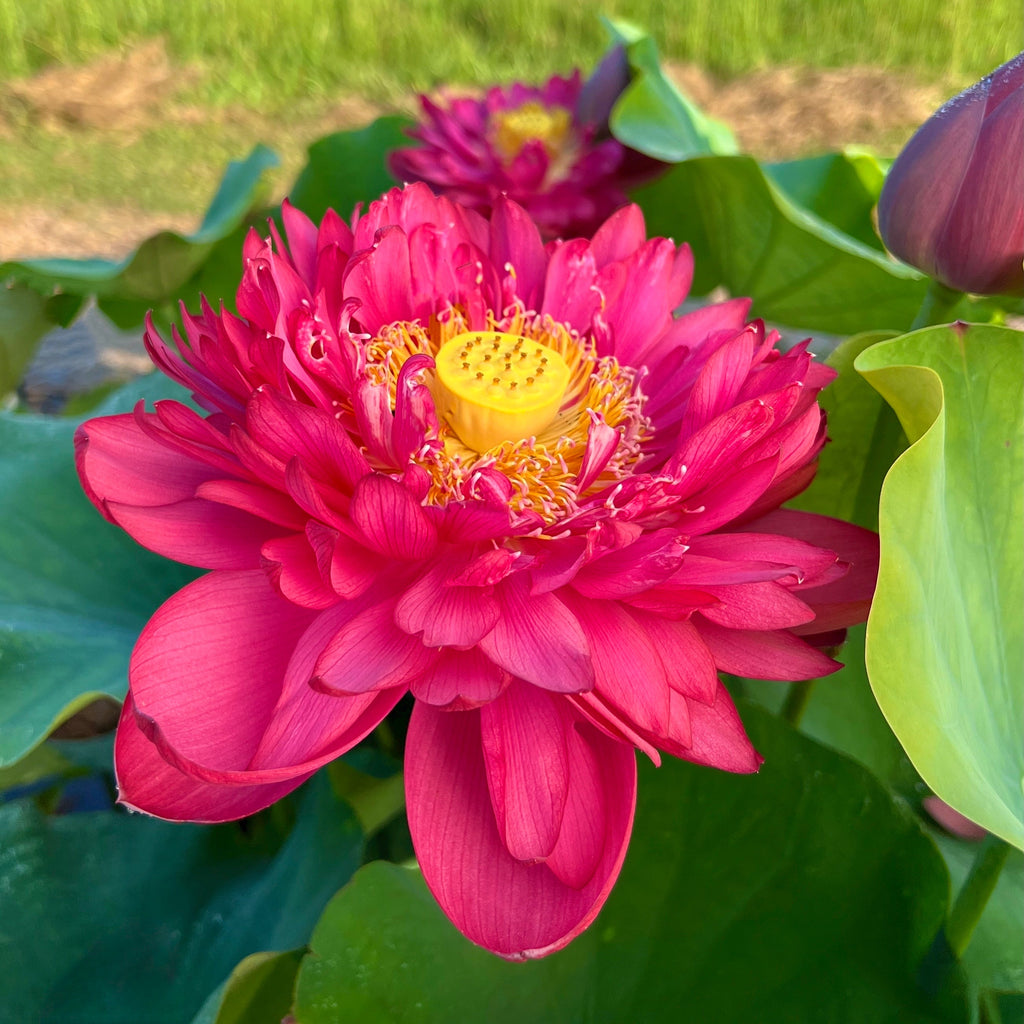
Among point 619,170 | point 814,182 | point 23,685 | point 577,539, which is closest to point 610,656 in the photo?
point 577,539

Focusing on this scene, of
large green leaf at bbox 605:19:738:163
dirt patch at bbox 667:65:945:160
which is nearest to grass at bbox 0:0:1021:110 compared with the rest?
dirt patch at bbox 667:65:945:160

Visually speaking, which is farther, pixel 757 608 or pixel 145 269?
pixel 145 269

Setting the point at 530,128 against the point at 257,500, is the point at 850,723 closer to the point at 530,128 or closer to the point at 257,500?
the point at 257,500

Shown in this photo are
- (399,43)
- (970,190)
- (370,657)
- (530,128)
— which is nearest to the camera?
(370,657)

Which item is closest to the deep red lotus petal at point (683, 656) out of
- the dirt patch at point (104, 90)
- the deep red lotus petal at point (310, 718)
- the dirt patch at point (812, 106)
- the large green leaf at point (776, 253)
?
the deep red lotus petal at point (310, 718)

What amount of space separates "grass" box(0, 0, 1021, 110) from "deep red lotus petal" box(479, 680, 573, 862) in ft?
10.3

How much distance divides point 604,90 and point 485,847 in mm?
759

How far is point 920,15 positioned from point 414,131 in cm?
311

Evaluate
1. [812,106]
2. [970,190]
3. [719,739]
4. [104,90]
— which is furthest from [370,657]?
[104,90]

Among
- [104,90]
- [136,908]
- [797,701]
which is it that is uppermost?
[797,701]

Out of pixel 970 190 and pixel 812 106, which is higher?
pixel 970 190

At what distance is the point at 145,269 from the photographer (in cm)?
86

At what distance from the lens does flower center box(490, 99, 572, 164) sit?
0.91m

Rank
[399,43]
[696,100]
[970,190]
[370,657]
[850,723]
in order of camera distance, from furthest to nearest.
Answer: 1. [399,43]
2. [696,100]
3. [850,723]
4. [970,190]
5. [370,657]
